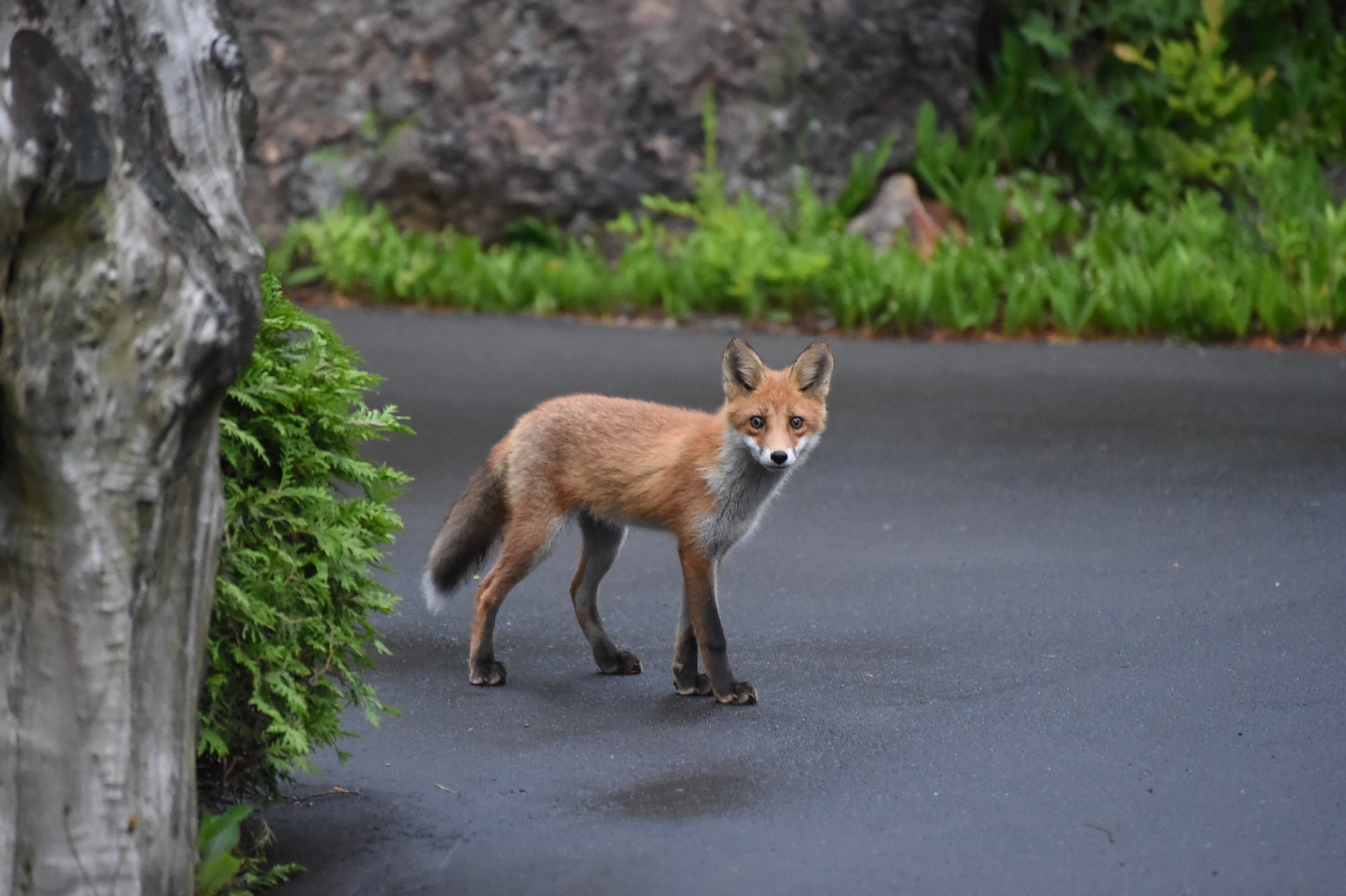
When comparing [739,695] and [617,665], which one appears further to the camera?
[617,665]

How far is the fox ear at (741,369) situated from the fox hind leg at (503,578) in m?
0.82

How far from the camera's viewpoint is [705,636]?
4867mm

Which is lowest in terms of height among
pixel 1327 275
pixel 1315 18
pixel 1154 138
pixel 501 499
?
pixel 501 499

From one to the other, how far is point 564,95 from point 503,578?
8.58m

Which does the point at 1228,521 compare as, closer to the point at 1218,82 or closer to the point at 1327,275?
the point at 1327,275

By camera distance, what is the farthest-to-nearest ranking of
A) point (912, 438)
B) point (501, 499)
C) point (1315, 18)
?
point (1315, 18) → point (912, 438) → point (501, 499)

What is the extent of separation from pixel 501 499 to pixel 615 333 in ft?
19.3

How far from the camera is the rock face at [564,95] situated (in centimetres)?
1277

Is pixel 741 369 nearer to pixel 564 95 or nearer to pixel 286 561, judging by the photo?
pixel 286 561

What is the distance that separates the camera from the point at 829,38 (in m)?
12.9

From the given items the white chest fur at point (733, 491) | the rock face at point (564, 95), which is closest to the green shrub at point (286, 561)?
the white chest fur at point (733, 491)

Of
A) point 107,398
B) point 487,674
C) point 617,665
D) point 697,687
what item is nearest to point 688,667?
point 697,687

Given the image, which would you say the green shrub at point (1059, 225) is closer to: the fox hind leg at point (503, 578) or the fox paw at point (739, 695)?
the fox hind leg at point (503, 578)

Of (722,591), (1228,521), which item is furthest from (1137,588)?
(722,591)
